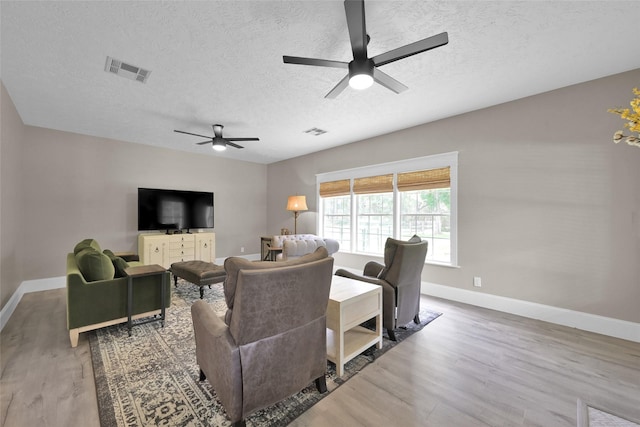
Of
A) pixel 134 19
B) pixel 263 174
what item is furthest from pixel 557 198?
pixel 263 174

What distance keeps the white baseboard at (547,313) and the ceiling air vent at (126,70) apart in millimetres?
4670

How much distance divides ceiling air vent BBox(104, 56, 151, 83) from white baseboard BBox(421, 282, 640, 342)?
4670mm

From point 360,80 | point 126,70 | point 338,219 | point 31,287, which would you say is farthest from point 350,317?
point 31,287

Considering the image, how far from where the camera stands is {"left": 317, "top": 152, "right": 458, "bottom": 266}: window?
3.99 meters

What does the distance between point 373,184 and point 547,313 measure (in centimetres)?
304

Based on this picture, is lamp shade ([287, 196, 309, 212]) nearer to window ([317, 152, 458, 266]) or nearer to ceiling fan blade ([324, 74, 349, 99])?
window ([317, 152, 458, 266])

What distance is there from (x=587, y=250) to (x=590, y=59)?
6.41 feet

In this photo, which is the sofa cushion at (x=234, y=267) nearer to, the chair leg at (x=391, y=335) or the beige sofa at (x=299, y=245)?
the chair leg at (x=391, y=335)

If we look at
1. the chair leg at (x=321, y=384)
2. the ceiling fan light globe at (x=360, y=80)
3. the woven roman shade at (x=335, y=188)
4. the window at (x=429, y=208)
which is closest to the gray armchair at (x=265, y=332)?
the chair leg at (x=321, y=384)

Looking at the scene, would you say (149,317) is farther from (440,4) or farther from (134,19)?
(440,4)

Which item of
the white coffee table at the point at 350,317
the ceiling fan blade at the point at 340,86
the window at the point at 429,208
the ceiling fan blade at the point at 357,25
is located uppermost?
the ceiling fan blade at the point at 357,25

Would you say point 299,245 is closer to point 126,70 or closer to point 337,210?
point 337,210

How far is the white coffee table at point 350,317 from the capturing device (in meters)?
1.98

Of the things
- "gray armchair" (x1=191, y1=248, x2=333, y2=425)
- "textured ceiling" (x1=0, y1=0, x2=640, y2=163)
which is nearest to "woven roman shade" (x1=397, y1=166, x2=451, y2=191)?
"textured ceiling" (x1=0, y1=0, x2=640, y2=163)
